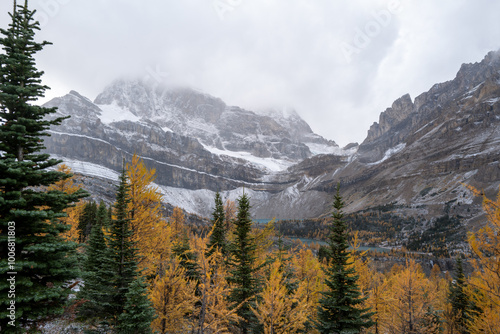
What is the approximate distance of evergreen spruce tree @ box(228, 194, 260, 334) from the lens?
1793cm

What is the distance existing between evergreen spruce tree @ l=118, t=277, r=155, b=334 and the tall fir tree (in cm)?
457

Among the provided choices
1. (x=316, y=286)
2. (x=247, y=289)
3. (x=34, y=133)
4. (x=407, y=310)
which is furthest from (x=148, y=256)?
(x=407, y=310)

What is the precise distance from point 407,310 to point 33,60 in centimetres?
2917

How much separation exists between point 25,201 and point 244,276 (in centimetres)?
1422

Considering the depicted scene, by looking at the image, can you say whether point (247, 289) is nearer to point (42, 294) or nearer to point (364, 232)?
point (42, 294)

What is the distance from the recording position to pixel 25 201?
7.53 metres

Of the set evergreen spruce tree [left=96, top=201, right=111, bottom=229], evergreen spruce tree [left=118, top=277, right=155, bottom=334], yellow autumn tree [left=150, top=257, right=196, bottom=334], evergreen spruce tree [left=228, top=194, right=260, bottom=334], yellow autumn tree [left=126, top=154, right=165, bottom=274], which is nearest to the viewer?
evergreen spruce tree [left=118, top=277, right=155, bottom=334]

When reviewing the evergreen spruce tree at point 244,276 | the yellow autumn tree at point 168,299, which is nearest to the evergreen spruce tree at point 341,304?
the evergreen spruce tree at point 244,276

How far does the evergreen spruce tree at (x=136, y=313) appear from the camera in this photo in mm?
12466

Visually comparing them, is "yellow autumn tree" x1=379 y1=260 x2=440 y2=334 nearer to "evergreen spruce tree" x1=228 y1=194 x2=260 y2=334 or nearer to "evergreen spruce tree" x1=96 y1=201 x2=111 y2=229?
"evergreen spruce tree" x1=228 y1=194 x2=260 y2=334

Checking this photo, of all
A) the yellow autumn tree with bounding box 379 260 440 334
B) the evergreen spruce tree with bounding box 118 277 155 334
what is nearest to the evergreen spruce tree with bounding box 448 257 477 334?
the yellow autumn tree with bounding box 379 260 440 334

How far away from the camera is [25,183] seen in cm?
795

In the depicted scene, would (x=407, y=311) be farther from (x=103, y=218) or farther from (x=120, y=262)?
(x=103, y=218)

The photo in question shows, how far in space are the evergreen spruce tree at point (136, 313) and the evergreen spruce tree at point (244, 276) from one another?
607cm
